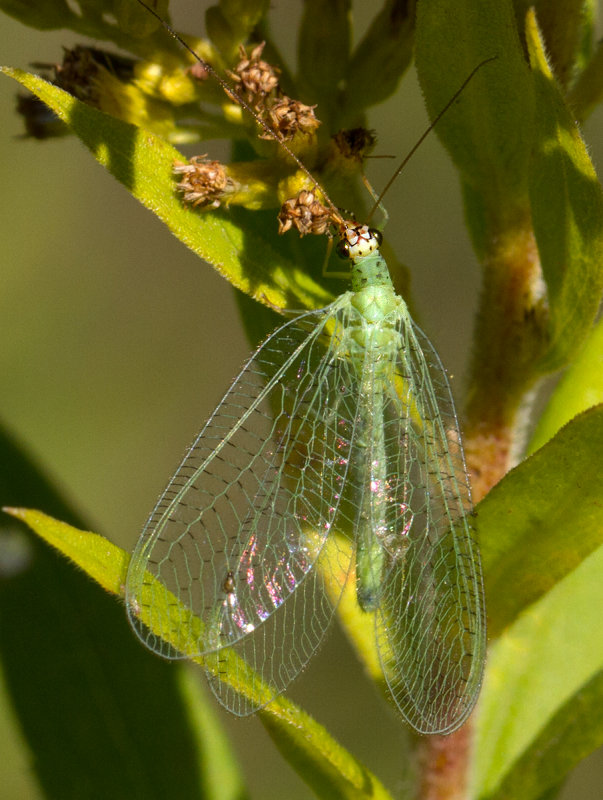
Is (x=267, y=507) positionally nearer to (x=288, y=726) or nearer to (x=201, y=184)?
(x=288, y=726)

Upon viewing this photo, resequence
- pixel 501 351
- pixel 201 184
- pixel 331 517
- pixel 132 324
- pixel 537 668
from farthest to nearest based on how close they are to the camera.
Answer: pixel 132 324, pixel 537 668, pixel 331 517, pixel 501 351, pixel 201 184

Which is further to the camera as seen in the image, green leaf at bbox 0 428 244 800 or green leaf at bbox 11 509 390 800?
green leaf at bbox 0 428 244 800

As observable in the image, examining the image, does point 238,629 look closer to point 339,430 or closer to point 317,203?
point 339,430

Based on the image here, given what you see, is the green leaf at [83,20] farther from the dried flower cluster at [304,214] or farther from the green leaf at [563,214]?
the green leaf at [563,214]

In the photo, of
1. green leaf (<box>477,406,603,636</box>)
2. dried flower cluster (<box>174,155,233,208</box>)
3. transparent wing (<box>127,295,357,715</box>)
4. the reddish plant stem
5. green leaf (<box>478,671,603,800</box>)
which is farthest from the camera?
transparent wing (<box>127,295,357,715</box>)

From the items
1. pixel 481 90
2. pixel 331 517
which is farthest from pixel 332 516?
pixel 481 90

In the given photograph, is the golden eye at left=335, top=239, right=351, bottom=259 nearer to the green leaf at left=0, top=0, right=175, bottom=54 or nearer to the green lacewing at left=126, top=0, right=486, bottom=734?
the green lacewing at left=126, top=0, right=486, bottom=734

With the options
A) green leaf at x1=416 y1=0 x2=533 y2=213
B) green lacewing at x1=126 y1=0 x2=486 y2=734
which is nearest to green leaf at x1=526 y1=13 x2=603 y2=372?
green leaf at x1=416 y1=0 x2=533 y2=213

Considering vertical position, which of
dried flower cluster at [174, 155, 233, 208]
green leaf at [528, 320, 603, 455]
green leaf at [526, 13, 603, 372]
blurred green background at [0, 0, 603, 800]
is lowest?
blurred green background at [0, 0, 603, 800]
